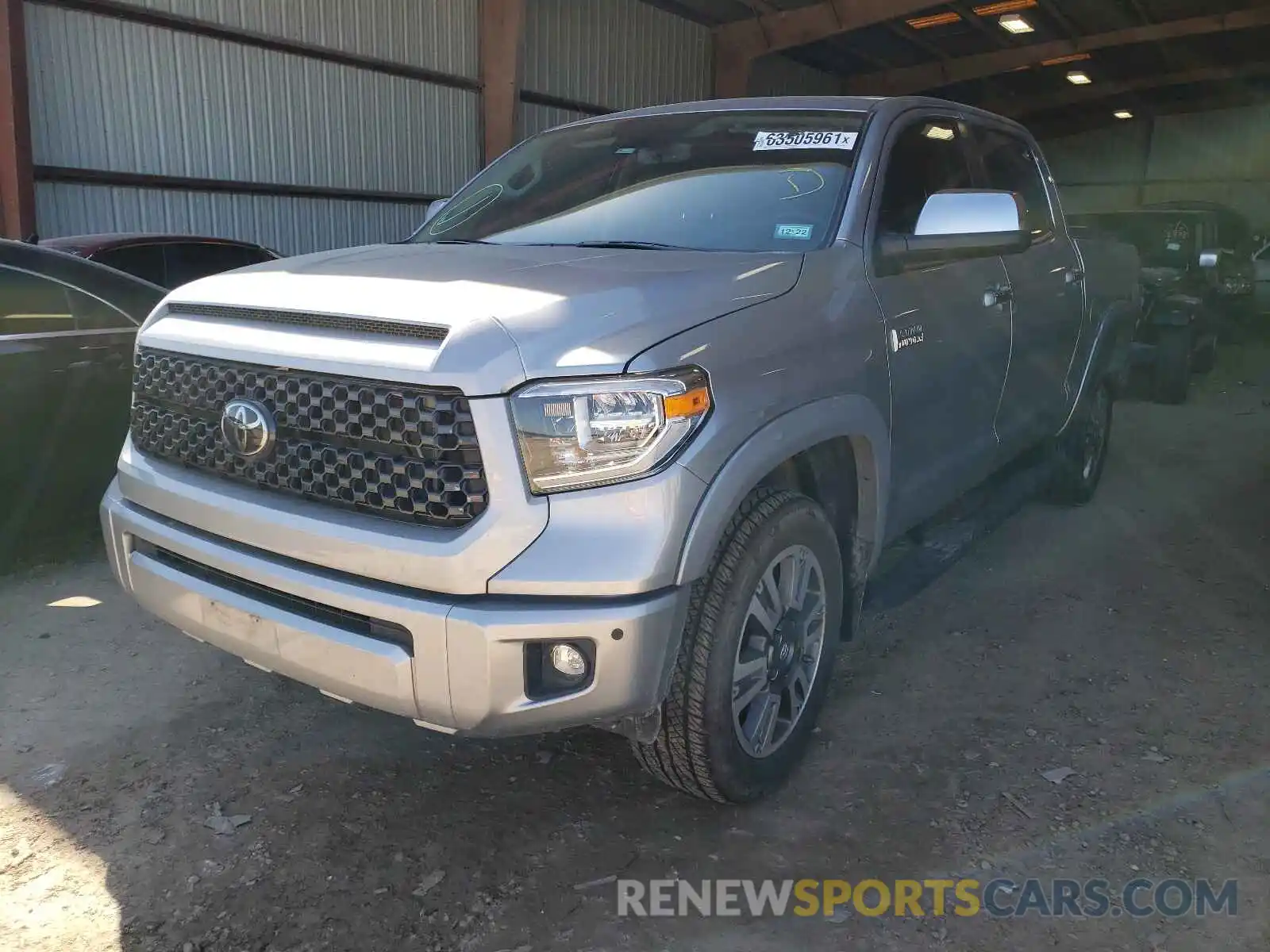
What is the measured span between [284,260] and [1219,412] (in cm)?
839

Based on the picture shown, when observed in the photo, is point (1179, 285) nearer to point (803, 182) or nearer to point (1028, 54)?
point (803, 182)

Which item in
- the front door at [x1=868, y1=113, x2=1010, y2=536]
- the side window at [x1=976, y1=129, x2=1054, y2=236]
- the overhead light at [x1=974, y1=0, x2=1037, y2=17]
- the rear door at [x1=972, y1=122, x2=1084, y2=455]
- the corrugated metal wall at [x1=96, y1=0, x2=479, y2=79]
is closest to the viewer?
the front door at [x1=868, y1=113, x2=1010, y2=536]

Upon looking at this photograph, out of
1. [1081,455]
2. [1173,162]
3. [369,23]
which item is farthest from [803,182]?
[1173,162]

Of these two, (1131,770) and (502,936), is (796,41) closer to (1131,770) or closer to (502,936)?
(1131,770)

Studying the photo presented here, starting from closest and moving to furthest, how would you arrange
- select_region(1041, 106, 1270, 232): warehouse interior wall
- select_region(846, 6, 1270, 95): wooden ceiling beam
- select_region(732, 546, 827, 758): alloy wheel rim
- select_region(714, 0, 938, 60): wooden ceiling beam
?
select_region(732, 546, 827, 758): alloy wheel rim, select_region(714, 0, 938, 60): wooden ceiling beam, select_region(846, 6, 1270, 95): wooden ceiling beam, select_region(1041, 106, 1270, 232): warehouse interior wall

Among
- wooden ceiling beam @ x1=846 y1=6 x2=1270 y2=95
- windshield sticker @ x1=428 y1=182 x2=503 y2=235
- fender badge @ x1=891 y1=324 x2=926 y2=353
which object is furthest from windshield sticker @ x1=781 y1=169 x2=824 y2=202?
wooden ceiling beam @ x1=846 y1=6 x2=1270 y2=95

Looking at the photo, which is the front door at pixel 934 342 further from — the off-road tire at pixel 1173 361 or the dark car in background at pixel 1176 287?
the off-road tire at pixel 1173 361

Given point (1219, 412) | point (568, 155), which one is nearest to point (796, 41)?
point (1219, 412)

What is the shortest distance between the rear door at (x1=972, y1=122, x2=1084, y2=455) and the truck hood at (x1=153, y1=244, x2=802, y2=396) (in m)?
1.73

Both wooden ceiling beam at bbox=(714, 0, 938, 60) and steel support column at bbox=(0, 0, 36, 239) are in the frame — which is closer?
steel support column at bbox=(0, 0, 36, 239)

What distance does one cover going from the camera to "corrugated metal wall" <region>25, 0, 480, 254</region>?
9.08 m

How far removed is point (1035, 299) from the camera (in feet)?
14.1

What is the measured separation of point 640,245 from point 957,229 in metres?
1.01

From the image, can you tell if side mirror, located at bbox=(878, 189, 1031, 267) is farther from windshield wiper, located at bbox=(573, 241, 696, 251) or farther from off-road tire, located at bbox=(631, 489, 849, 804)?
off-road tire, located at bbox=(631, 489, 849, 804)
